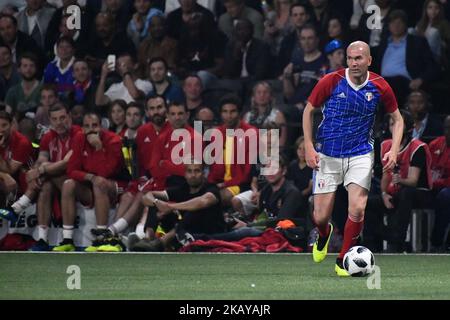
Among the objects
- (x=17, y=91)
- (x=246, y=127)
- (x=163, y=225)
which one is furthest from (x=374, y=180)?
(x=17, y=91)

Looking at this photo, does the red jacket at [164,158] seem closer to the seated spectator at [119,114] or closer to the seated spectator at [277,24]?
the seated spectator at [119,114]

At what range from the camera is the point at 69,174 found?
618 inches

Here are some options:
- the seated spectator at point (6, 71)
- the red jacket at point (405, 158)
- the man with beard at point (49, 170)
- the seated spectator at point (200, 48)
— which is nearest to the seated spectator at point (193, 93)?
the seated spectator at point (200, 48)

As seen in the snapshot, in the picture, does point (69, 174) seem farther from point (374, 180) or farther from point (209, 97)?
point (374, 180)

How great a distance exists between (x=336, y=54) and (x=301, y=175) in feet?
5.26

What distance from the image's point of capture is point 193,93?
16.4 metres

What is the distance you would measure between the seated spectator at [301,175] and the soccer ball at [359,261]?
169 inches

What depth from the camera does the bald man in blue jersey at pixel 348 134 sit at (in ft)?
36.8

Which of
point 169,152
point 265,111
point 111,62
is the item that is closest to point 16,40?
point 111,62

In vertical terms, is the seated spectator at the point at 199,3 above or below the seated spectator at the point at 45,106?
above

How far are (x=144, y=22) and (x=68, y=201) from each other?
3.26m

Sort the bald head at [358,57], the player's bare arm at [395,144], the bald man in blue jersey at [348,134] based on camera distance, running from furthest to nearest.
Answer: the bald man in blue jersey at [348,134], the bald head at [358,57], the player's bare arm at [395,144]

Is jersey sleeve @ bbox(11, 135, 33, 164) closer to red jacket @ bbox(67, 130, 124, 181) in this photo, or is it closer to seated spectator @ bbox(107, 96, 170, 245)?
red jacket @ bbox(67, 130, 124, 181)

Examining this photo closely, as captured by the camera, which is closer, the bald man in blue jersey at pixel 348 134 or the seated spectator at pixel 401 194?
the bald man in blue jersey at pixel 348 134
